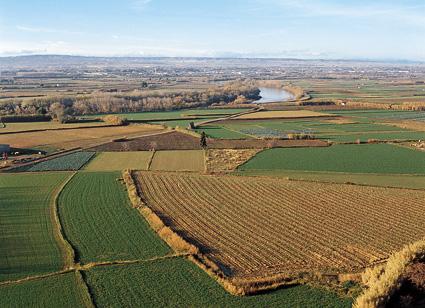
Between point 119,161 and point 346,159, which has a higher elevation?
point 346,159

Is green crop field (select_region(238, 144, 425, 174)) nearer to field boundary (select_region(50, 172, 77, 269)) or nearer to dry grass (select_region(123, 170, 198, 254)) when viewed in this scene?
dry grass (select_region(123, 170, 198, 254))

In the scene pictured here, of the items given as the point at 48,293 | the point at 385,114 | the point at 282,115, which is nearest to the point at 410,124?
the point at 385,114

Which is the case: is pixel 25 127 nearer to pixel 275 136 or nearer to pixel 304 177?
pixel 275 136

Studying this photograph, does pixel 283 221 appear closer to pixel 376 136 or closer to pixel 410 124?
pixel 376 136

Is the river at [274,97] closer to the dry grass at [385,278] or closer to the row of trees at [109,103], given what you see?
the row of trees at [109,103]

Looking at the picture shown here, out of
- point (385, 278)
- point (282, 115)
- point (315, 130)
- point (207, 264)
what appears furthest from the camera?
point (282, 115)

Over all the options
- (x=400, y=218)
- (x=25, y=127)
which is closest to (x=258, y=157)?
(x=400, y=218)

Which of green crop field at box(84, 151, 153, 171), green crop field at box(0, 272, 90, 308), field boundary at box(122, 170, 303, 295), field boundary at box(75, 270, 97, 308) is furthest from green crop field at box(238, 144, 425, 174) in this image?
green crop field at box(0, 272, 90, 308)
